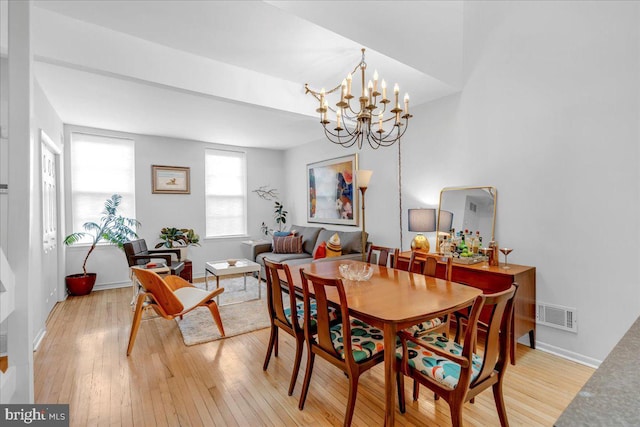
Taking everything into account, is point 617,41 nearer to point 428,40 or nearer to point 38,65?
point 428,40

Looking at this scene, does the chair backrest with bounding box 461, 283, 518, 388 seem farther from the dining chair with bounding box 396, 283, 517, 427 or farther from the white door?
the white door

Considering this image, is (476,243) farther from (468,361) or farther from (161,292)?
(161,292)

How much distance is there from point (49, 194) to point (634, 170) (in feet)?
19.4

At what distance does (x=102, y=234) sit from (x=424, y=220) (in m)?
4.61

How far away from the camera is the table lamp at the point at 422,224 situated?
3389mm

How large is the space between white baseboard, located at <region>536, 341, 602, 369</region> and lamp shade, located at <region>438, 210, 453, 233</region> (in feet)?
4.37

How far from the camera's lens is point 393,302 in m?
1.76

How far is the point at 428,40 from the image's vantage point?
2.85 meters

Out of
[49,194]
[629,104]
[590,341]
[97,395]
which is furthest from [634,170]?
[49,194]

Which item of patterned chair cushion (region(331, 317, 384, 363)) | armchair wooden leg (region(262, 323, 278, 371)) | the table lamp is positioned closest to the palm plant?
armchair wooden leg (region(262, 323, 278, 371))

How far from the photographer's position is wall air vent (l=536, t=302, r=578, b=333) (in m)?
2.56

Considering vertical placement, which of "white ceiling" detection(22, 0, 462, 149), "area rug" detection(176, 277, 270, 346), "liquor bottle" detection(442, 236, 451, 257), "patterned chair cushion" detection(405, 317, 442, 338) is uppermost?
"white ceiling" detection(22, 0, 462, 149)

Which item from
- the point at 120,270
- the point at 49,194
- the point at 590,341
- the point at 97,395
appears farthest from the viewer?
the point at 120,270

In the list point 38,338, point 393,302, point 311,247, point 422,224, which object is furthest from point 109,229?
point 393,302
